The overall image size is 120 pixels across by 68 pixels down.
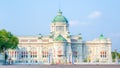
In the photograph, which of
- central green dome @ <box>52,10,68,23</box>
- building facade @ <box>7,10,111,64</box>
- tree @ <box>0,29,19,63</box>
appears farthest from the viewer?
central green dome @ <box>52,10,68,23</box>

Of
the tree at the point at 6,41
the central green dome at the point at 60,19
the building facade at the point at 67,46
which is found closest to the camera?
the tree at the point at 6,41

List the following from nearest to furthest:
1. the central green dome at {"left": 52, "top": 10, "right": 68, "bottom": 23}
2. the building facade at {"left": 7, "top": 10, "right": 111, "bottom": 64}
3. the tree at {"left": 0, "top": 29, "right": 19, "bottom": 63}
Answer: the tree at {"left": 0, "top": 29, "right": 19, "bottom": 63} → the building facade at {"left": 7, "top": 10, "right": 111, "bottom": 64} → the central green dome at {"left": 52, "top": 10, "right": 68, "bottom": 23}

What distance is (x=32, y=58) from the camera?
185 metres

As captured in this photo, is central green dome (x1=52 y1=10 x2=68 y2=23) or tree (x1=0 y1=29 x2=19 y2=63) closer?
tree (x1=0 y1=29 x2=19 y2=63)

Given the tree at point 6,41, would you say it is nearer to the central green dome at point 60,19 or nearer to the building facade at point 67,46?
the building facade at point 67,46

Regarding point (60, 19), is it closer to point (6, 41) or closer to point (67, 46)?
point (67, 46)

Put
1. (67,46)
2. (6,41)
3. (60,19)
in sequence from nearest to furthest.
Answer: (6,41)
(67,46)
(60,19)

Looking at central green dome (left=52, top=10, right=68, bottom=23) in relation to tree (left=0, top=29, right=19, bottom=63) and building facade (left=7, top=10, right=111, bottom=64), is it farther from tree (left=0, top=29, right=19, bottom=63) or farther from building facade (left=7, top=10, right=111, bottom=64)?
tree (left=0, top=29, right=19, bottom=63)

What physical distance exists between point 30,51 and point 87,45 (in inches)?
894

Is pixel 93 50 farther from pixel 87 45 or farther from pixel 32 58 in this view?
pixel 32 58

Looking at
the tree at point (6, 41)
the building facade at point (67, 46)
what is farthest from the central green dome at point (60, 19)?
the tree at point (6, 41)

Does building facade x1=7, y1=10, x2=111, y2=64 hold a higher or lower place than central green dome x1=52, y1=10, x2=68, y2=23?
lower

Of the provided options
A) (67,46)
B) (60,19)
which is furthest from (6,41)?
(60,19)

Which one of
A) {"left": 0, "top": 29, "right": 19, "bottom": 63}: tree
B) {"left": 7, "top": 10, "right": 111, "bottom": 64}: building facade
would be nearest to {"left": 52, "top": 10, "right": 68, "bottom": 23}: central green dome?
{"left": 7, "top": 10, "right": 111, "bottom": 64}: building facade
